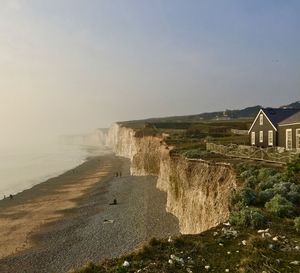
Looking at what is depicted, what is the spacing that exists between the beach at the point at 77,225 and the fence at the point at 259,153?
321 inches

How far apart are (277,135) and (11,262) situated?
26.2m

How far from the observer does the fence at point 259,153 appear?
28.5m

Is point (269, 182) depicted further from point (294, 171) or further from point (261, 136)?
point (261, 136)

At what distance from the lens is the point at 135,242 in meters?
28.9

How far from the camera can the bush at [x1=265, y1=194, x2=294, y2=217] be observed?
16281mm

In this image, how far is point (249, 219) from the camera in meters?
15.2

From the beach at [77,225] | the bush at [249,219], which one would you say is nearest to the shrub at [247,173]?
the beach at [77,225]

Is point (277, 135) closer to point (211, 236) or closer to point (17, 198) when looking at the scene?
point (211, 236)

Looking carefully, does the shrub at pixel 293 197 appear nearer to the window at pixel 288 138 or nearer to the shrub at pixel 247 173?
the shrub at pixel 247 173

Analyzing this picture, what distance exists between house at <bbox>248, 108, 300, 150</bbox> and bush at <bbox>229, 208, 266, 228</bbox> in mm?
20652

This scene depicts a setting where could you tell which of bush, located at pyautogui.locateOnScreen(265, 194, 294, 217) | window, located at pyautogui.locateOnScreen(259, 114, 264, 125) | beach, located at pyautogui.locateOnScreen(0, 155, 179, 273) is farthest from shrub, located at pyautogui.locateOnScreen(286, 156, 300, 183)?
window, located at pyautogui.locateOnScreen(259, 114, 264, 125)

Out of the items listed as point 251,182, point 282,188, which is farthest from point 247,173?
point 282,188

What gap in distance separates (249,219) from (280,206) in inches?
81.4

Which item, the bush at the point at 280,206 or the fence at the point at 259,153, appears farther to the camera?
the fence at the point at 259,153
